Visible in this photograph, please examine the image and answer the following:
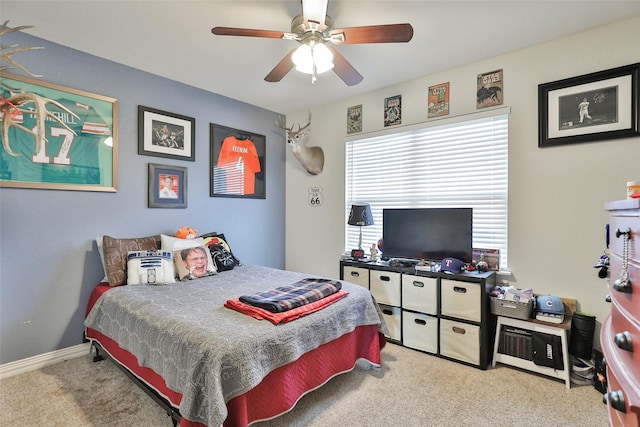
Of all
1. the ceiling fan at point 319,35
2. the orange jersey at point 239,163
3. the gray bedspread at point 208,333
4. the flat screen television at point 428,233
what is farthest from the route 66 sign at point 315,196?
the ceiling fan at point 319,35

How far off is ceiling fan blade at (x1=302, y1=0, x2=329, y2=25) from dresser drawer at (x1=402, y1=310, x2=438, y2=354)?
8.22 feet

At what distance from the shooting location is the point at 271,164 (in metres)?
4.35

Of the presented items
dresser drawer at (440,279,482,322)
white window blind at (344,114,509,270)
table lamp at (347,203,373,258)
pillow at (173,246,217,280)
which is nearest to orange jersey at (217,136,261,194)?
pillow at (173,246,217,280)

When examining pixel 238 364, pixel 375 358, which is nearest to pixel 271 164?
pixel 375 358

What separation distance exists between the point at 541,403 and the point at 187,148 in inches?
151

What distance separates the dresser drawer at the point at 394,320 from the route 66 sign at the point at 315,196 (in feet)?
5.44

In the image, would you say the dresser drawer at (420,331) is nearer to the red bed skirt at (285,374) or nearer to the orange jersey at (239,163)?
the red bed skirt at (285,374)

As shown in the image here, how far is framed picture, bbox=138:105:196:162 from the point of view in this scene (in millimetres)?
3109

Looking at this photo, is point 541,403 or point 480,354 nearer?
point 541,403

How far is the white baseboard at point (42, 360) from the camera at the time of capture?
2375 millimetres

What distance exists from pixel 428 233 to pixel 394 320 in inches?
35.8

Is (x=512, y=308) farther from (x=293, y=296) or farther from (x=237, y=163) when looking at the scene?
(x=237, y=163)

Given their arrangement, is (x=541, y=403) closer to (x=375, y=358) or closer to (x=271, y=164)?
(x=375, y=358)

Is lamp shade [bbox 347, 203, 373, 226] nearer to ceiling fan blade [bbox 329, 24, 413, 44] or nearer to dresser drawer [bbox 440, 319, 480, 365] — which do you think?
dresser drawer [bbox 440, 319, 480, 365]
